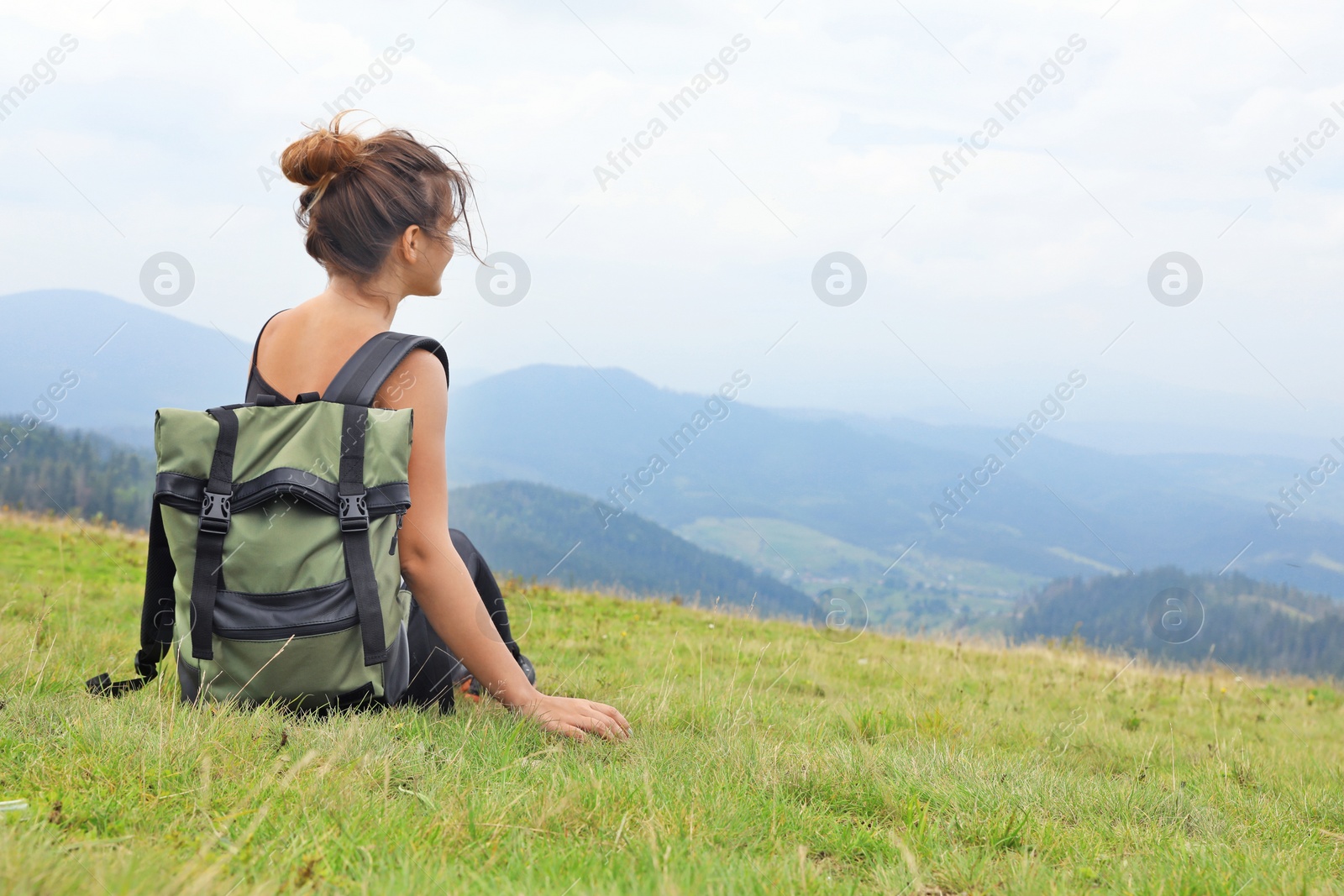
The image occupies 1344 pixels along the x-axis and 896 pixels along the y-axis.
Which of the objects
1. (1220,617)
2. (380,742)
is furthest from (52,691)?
(1220,617)

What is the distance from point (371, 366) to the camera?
297 cm

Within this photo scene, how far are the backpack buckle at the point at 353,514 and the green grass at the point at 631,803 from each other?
0.64 metres

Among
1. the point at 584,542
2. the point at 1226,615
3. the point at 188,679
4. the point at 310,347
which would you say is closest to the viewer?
the point at 188,679

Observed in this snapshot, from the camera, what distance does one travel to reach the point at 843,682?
6398 mm

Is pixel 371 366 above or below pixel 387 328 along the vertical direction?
below

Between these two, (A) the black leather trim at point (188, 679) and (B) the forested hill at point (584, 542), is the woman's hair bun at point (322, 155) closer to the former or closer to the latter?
(A) the black leather trim at point (188, 679)

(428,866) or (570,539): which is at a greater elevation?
(428,866)

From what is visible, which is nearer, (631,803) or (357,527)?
(631,803)

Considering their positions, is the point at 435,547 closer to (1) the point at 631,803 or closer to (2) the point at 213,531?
(2) the point at 213,531

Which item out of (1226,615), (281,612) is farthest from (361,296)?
(1226,615)

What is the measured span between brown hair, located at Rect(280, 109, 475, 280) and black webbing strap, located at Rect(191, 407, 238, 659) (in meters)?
0.84

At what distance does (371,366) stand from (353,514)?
58 cm

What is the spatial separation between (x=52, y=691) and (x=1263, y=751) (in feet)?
Answer: 20.5

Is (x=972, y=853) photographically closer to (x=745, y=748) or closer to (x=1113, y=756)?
(x=745, y=748)
